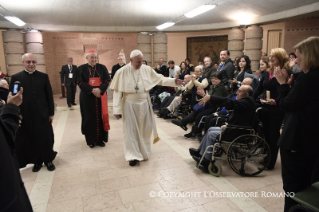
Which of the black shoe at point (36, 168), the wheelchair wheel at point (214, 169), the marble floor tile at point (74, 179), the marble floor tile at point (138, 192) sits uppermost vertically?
the wheelchair wheel at point (214, 169)

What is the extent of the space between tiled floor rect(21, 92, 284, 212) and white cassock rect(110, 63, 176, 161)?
0.97 feet

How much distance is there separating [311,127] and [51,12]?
8855mm

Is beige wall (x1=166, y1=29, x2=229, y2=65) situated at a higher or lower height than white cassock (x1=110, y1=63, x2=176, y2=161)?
higher

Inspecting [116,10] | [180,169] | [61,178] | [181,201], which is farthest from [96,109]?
[116,10]

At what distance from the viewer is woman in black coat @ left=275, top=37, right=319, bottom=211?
6.00 ft

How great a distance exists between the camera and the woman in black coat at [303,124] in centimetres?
183

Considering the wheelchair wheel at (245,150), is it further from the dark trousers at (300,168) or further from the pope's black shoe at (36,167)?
the pope's black shoe at (36,167)

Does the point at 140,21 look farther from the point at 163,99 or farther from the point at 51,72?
the point at 51,72

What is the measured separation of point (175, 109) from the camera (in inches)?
256

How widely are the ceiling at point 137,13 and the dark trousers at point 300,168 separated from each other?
6035 millimetres

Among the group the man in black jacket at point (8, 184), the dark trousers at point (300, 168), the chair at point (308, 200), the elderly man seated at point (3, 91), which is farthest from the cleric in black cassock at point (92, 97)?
the chair at point (308, 200)

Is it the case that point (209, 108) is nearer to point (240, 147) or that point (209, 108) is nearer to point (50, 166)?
point (240, 147)

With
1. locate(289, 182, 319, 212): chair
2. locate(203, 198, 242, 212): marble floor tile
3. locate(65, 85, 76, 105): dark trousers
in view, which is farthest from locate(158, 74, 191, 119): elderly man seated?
locate(289, 182, 319, 212): chair

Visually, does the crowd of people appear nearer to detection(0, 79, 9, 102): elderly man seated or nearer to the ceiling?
detection(0, 79, 9, 102): elderly man seated
